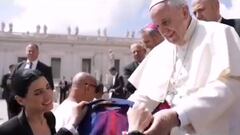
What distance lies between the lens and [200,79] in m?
2.11

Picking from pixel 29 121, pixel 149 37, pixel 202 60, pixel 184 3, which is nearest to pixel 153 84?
pixel 202 60

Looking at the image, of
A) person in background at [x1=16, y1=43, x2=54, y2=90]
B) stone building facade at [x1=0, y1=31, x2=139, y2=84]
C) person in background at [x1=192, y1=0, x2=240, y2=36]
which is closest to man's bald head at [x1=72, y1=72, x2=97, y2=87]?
person in background at [x1=192, y1=0, x2=240, y2=36]

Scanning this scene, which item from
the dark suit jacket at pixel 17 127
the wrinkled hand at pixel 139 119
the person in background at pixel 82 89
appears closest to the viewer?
the wrinkled hand at pixel 139 119

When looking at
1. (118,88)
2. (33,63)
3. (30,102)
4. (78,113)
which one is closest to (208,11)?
(30,102)

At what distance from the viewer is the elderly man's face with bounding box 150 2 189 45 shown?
1.99 m

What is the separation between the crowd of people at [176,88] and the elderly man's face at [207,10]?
0.91m

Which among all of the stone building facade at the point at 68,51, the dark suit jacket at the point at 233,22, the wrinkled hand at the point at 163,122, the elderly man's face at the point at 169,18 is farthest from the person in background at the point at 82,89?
the stone building facade at the point at 68,51

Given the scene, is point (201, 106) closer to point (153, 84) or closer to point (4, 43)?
point (153, 84)

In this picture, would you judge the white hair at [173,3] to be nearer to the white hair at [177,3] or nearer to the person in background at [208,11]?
the white hair at [177,3]

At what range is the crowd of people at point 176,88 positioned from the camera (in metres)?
1.89

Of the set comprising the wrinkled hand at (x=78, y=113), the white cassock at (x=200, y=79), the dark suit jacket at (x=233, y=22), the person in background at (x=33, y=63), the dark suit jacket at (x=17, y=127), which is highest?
the dark suit jacket at (x=233, y=22)

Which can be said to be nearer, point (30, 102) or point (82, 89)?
point (30, 102)

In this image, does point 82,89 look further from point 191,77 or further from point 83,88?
point 191,77

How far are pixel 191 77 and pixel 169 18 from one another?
30 centimetres
